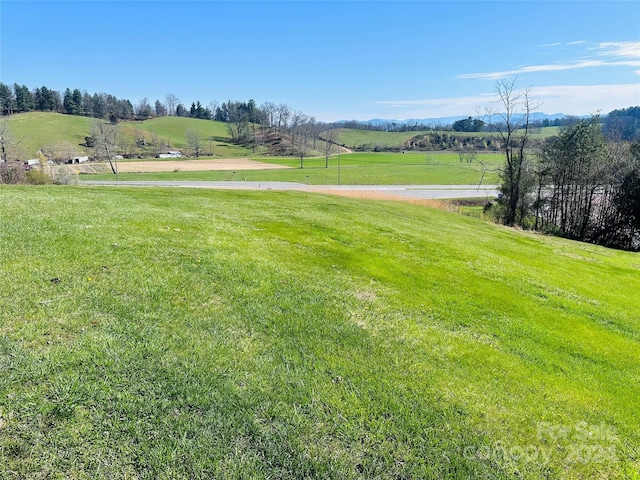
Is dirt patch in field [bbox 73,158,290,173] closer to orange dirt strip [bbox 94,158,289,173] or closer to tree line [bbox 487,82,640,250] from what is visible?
orange dirt strip [bbox 94,158,289,173]

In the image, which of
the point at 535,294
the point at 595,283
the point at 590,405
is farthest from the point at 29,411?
the point at 595,283

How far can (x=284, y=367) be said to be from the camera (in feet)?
11.8

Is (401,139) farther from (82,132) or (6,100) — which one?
(6,100)

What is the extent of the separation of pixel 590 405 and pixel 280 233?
6.85 m

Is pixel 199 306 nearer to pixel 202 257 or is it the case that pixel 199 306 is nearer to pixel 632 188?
pixel 202 257

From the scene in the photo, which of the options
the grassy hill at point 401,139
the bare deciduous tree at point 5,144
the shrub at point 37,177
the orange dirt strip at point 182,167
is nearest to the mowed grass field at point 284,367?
the shrub at point 37,177

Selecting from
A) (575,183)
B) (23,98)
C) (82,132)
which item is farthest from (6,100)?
(575,183)

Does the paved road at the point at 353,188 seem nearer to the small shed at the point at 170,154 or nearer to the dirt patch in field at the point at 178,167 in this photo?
the dirt patch in field at the point at 178,167

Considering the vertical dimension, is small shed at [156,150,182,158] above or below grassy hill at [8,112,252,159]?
below

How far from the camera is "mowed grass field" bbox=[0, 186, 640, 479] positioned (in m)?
2.61

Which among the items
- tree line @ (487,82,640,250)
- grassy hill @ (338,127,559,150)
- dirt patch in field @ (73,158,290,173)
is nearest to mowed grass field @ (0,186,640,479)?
tree line @ (487,82,640,250)

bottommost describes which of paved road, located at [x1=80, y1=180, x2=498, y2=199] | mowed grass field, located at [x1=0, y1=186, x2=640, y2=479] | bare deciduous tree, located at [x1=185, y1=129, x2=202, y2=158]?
mowed grass field, located at [x1=0, y1=186, x2=640, y2=479]

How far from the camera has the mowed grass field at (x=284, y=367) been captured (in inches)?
103

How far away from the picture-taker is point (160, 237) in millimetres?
7059
